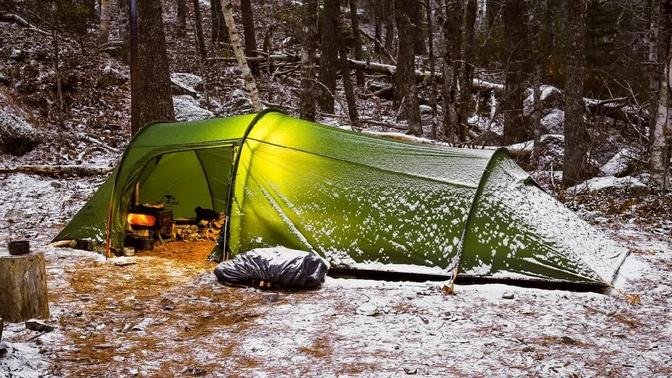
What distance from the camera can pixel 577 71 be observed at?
1122 cm

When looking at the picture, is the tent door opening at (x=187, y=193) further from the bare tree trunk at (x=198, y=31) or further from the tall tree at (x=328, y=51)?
the bare tree trunk at (x=198, y=31)

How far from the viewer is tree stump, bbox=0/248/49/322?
4.96m

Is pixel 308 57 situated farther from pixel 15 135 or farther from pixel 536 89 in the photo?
pixel 15 135

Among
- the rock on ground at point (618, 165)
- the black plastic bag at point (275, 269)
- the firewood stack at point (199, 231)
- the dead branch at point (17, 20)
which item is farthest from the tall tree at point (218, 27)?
the black plastic bag at point (275, 269)

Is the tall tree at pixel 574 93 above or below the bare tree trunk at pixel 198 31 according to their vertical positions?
below

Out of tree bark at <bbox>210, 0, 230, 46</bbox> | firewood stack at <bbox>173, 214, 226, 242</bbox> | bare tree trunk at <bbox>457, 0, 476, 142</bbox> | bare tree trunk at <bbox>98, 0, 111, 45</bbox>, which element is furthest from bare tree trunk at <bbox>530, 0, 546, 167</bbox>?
bare tree trunk at <bbox>98, 0, 111, 45</bbox>

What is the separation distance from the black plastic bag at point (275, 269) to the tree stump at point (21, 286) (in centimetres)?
196

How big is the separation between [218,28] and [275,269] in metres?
18.0

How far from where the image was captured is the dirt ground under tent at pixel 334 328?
450 centimetres

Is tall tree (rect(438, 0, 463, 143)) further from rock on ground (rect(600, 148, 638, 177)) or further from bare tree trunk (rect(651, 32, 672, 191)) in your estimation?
rock on ground (rect(600, 148, 638, 177))

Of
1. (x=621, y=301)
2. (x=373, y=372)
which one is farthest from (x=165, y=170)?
(x=621, y=301)

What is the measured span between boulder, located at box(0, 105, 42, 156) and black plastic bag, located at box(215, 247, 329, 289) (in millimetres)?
8300

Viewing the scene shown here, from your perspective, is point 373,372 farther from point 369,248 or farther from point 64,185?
point 64,185

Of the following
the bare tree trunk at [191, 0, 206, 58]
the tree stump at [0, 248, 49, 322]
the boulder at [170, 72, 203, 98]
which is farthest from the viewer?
the bare tree trunk at [191, 0, 206, 58]
